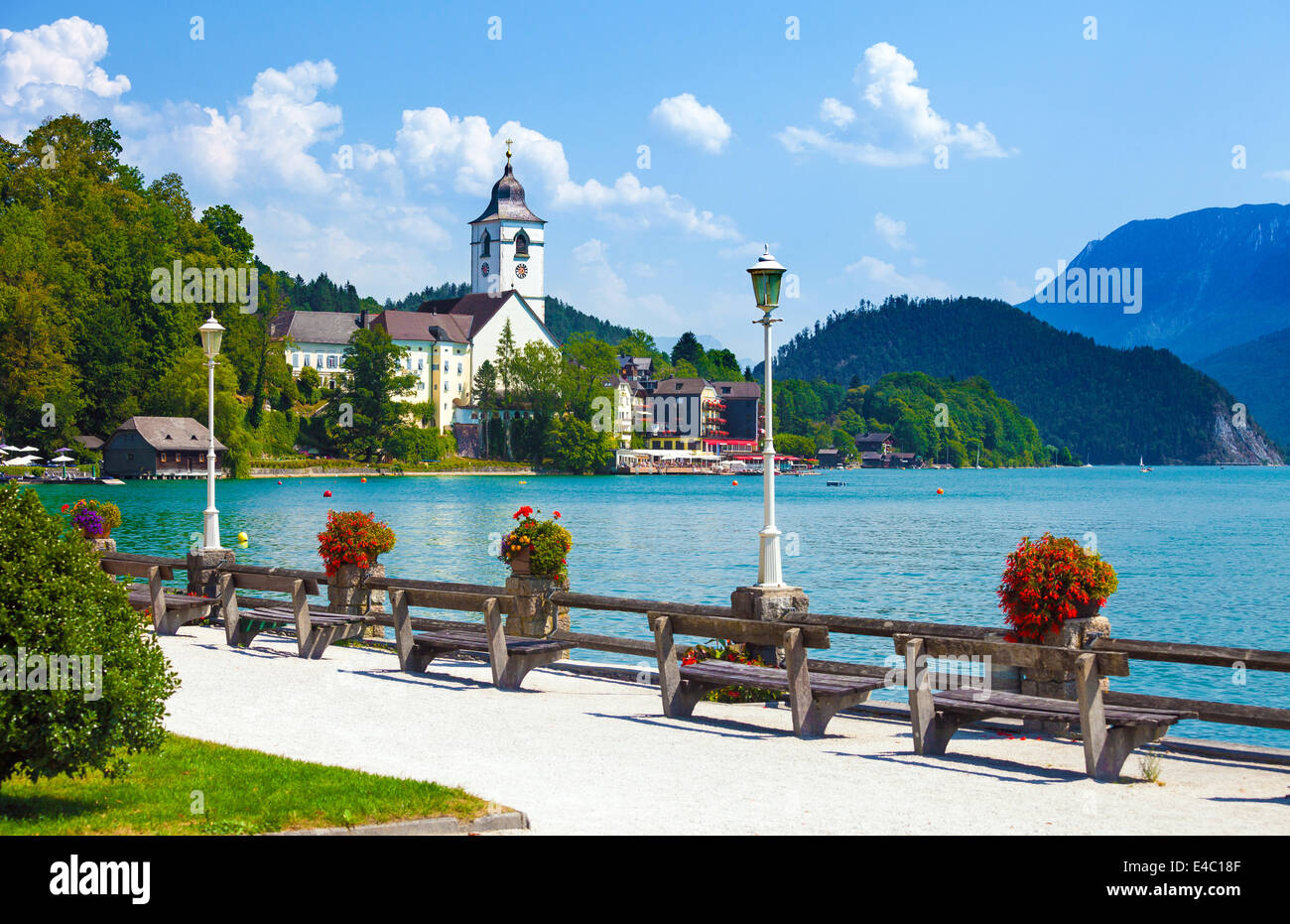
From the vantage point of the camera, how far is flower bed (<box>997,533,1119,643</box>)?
11758mm

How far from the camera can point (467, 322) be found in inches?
7116

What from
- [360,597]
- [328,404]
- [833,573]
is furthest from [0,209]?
[360,597]

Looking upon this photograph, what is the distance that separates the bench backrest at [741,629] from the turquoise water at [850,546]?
9925 mm

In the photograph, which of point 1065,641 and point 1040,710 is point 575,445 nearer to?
point 1065,641

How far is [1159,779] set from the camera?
9734 millimetres

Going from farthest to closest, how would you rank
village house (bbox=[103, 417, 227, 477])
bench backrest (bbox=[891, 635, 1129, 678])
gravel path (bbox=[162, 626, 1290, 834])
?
1. village house (bbox=[103, 417, 227, 477])
2. bench backrest (bbox=[891, 635, 1129, 678])
3. gravel path (bbox=[162, 626, 1290, 834])

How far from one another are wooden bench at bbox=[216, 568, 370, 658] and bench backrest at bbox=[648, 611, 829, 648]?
5.88 meters

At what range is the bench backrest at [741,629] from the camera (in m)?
11.1

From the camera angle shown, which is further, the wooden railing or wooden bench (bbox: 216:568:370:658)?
wooden bench (bbox: 216:568:370:658)

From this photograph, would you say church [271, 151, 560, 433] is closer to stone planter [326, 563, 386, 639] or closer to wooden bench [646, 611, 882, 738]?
stone planter [326, 563, 386, 639]

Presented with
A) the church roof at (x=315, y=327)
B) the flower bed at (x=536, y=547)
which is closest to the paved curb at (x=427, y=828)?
the flower bed at (x=536, y=547)

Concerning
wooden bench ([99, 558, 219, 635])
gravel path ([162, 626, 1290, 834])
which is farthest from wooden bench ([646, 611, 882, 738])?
wooden bench ([99, 558, 219, 635])

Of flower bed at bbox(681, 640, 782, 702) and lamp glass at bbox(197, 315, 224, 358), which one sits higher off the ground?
lamp glass at bbox(197, 315, 224, 358)
